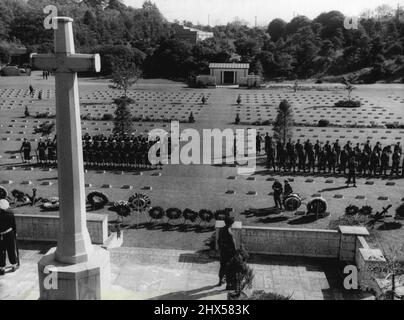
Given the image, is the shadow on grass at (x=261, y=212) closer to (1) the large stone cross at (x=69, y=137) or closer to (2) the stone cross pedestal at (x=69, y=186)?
(2) the stone cross pedestal at (x=69, y=186)

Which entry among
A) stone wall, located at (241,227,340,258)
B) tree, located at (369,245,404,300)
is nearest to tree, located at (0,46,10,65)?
stone wall, located at (241,227,340,258)

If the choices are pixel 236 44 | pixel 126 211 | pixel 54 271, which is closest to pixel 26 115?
pixel 126 211

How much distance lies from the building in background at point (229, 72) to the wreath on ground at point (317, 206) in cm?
5637

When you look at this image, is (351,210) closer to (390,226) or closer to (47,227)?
(390,226)

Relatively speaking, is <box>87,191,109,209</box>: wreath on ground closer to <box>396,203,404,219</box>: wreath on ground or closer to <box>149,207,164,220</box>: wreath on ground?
<box>149,207,164,220</box>: wreath on ground

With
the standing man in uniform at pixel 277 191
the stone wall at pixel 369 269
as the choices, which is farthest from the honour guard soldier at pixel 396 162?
the stone wall at pixel 369 269

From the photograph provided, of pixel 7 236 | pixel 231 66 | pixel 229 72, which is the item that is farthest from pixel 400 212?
pixel 231 66

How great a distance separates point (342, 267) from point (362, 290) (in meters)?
1.43

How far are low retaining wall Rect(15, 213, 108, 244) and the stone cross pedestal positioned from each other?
164 inches

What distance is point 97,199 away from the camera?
20.1m

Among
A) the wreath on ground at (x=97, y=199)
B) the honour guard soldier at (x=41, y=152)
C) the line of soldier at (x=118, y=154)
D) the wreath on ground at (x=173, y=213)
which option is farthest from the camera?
the honour guard soldier at (x=41, y=152)

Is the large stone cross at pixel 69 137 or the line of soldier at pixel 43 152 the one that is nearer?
the large stone cross at pixel 69 137

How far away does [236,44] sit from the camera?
3844 inches

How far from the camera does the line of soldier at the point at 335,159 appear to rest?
25625 millimetres
